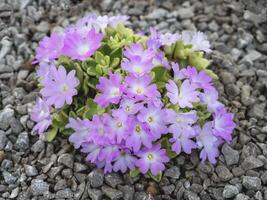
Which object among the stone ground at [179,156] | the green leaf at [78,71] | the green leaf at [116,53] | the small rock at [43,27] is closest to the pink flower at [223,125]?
the stone ground at [179,156]

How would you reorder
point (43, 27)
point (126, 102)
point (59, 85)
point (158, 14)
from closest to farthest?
point (126, 102), point (59, 85), point (43, 27), point (158, 14)

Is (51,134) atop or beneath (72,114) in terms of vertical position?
beneath

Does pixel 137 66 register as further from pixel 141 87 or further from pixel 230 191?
pixel 230 191

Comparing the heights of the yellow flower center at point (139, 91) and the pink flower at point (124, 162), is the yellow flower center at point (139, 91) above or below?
above

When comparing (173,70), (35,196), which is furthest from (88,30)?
(35,196)

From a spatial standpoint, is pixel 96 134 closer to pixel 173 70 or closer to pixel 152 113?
pixel 152 113

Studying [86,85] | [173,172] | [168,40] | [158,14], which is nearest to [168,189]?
[173,172]

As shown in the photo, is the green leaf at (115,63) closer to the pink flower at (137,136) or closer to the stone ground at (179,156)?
the pink flower at (137,136)

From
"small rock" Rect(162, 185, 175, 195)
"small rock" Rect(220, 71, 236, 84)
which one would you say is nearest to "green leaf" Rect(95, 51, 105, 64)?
"small rock" Rect(162, 185, 175, 195)
